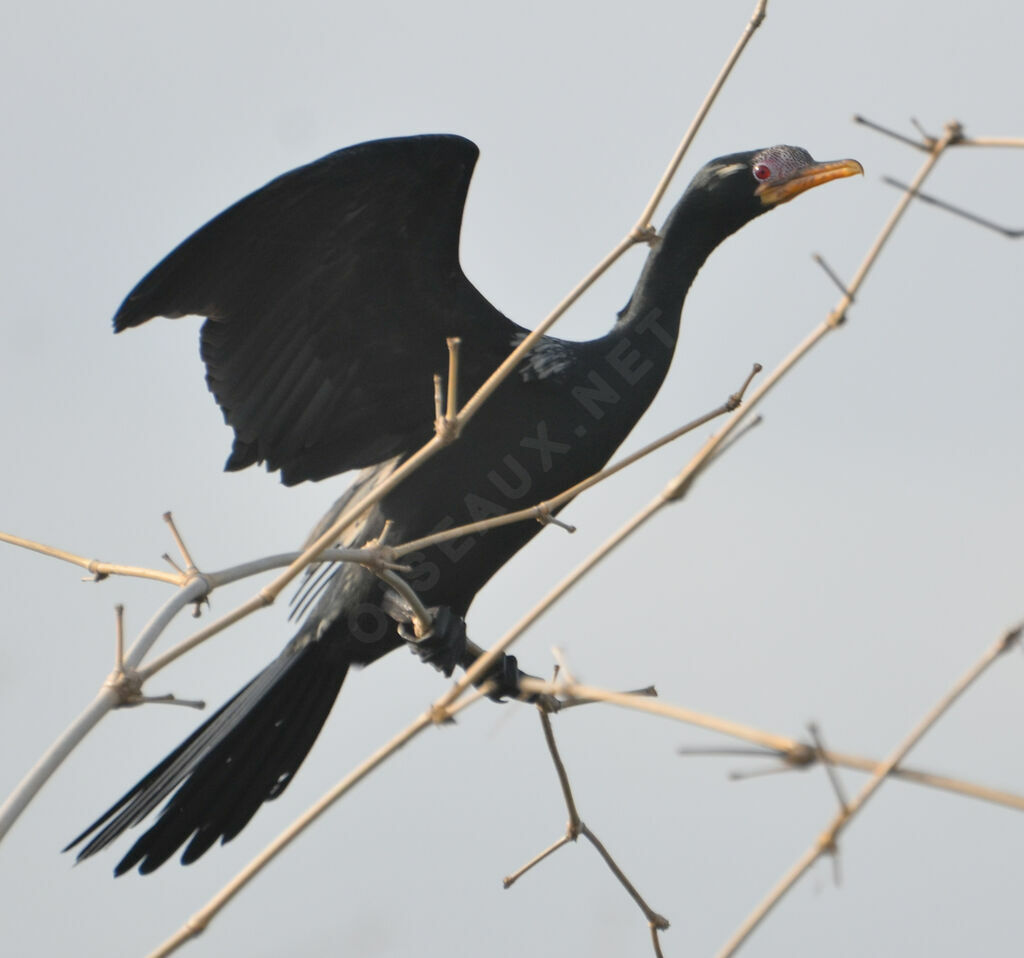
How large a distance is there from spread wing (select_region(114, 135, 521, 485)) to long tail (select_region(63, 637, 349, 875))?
57cm

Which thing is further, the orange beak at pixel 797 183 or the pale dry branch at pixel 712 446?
the orange beak at pixel 797 183

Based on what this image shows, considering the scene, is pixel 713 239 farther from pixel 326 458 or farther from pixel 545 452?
pixel 326 458

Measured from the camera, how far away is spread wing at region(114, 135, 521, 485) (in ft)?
13.5

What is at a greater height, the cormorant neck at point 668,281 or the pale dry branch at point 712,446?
the cormorant neck at point 668,281

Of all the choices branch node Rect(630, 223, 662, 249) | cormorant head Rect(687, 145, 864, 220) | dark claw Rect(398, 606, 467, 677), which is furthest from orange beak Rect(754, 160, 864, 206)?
branch node Rect(630, 223, 662, 249)

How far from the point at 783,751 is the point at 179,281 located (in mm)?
2688

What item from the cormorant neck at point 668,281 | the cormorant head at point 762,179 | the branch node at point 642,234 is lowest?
the branch node at point 642,234

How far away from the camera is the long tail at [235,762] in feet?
14.0

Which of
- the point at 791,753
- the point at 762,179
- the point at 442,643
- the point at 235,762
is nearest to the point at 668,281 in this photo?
the point at 762,179

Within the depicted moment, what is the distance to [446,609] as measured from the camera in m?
4.32

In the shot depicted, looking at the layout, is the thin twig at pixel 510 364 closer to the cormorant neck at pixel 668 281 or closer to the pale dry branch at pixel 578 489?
the pale dry branch at pixel 578 489

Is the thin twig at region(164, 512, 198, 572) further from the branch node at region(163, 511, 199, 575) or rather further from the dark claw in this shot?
the dark claw

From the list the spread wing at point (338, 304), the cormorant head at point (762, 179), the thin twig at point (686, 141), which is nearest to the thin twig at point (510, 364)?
the thin twig at point (686, 141)

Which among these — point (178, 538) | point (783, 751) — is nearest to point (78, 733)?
point (178, 538)
